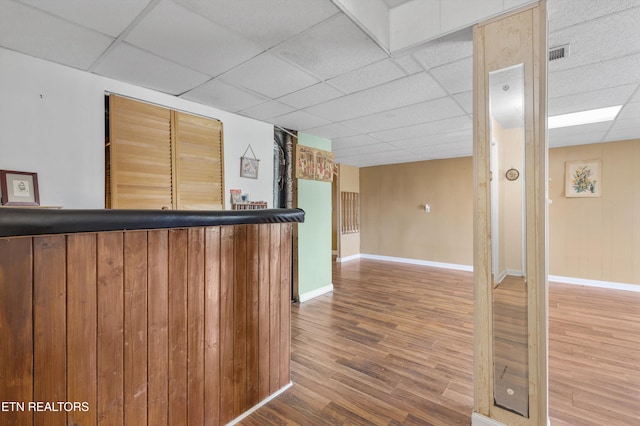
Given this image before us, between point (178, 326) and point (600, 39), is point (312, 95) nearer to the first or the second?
point (600, 39)

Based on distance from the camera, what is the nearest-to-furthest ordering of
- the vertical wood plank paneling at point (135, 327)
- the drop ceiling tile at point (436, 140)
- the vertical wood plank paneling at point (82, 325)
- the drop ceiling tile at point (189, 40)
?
the vertical wood plank paneling at point (82, 325) → the vertical wood plank paneling at point (135, 327) → the drop ceiling tile at point (189, 40) → the drop ceiling tile at point (436, 140)

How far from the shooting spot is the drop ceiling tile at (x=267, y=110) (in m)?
3.21

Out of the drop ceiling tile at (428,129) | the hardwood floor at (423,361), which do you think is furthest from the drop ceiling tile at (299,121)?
the hardwood floor at (423,361)

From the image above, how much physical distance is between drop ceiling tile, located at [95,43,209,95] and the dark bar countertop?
153 centimetres

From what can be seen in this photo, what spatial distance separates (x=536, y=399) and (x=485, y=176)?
1296 millimetres

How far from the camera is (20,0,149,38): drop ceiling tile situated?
1583 millimetres

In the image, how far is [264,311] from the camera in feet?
6.55

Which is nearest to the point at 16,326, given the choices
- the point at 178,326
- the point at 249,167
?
the point at 178,326

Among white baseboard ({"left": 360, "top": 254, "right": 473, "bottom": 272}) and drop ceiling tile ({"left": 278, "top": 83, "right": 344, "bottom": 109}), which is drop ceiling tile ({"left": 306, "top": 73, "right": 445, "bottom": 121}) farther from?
white baseboard ({"left": 360, "top": 254, "right": 473, "bottom": 272})

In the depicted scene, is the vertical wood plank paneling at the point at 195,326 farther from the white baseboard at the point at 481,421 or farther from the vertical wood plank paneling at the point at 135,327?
the white baseboard at the point at 481,421

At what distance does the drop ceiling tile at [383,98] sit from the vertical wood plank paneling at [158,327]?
7.73 feet

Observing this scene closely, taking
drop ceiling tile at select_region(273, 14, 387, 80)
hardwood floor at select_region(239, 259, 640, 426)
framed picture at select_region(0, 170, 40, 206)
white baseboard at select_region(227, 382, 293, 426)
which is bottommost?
hardwood floor at select_region(239, 259, 640, 426)

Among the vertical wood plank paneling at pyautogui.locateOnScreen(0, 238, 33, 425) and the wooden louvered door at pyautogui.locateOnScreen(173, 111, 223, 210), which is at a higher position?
the wooden louvered door at pyautogui.locateOnScreen(173, 111, 223, 210)

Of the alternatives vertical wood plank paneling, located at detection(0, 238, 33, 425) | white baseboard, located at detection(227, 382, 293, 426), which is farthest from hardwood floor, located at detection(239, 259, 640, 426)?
vertical wood plank paneling, located at detection(0, 238, 33, 425)
